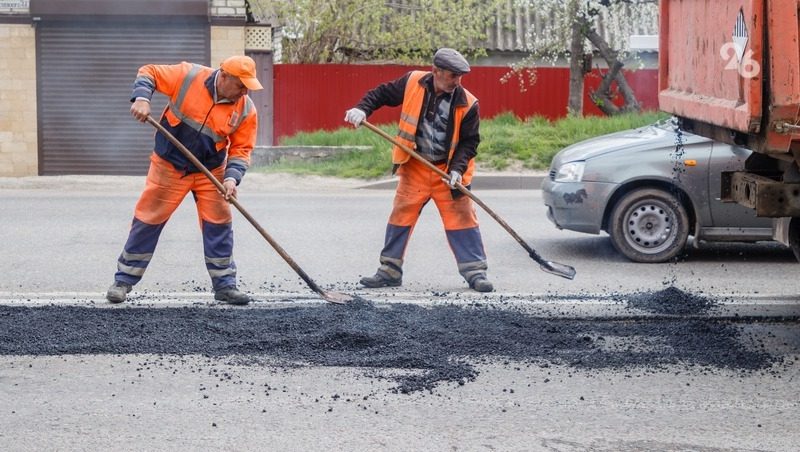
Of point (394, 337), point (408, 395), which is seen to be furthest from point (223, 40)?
point (408, 395)

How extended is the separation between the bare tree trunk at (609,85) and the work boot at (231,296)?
47.2ft

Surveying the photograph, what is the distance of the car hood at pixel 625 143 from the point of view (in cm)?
969

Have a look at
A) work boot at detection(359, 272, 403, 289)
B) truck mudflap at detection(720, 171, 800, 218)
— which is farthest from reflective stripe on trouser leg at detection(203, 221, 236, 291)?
truck mudflap at detection(720, 171, 800, 218)

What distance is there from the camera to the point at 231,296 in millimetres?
7551

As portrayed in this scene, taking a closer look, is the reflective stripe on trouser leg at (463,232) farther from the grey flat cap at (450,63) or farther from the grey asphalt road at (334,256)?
the grey flat cap at (450,63)

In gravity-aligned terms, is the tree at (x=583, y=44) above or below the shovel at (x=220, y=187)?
above

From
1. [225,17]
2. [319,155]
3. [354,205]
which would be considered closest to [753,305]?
[354,205]

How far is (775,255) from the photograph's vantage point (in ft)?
32.8

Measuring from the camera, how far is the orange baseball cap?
23.5 ft

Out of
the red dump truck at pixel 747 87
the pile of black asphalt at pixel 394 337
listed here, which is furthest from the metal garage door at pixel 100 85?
the red dump truck at pixel 747 87

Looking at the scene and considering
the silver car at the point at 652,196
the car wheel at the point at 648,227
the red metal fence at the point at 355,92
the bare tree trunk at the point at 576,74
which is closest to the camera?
the silver car at the point at 652,196

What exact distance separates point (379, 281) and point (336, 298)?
3.35 feet

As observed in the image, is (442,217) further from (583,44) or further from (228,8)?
(583,44)

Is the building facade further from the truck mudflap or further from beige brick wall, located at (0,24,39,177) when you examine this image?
the truck mudflap
